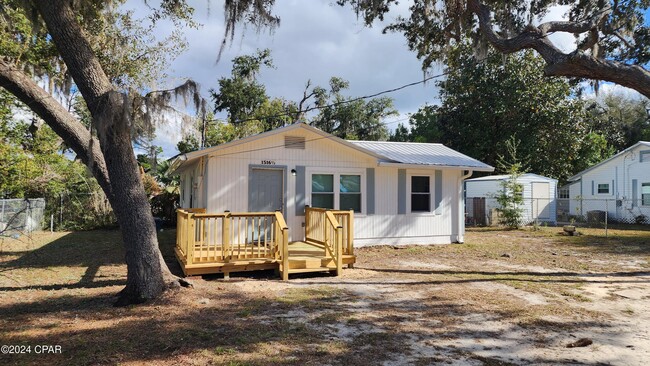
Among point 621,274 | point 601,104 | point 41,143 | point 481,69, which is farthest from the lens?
point 601,104

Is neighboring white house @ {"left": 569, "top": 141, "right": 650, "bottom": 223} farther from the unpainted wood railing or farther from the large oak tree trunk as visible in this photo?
the large oak tree trunk

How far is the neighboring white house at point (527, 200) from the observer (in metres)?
21.1

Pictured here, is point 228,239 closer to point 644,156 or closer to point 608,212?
point 644,156

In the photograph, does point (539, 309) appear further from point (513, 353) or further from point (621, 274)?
point (621, 274)

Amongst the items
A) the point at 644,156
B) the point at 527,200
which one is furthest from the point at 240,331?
the point at 644,156

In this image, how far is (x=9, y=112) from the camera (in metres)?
15.1

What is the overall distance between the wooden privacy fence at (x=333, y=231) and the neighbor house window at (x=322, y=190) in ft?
2.13

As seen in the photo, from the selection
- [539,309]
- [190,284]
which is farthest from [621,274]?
[190,284]

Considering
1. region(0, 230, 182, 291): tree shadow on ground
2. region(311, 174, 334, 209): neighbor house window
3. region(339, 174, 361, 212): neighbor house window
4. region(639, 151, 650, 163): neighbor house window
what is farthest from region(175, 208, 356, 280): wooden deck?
region(639, 151, 650, 163): neighbor house window

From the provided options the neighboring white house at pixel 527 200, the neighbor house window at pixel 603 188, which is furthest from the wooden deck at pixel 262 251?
the neighbor house window at pixel 603 188

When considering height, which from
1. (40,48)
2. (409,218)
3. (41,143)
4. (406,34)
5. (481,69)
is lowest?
(409,218)

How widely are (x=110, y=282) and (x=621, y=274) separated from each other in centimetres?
1044

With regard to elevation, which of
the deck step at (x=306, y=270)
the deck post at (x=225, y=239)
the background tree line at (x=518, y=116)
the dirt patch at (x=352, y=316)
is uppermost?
the background tree line at (x=518, y=116)

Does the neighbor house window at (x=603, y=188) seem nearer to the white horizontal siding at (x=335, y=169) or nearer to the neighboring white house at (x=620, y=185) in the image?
the neighboring white house at (x=620, y=185)
